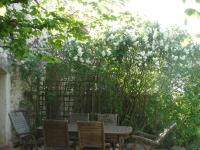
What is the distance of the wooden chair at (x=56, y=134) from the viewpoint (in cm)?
645

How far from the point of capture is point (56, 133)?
6.51 m

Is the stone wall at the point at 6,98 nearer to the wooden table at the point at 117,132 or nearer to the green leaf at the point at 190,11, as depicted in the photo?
the wooden table at the point at 117,132

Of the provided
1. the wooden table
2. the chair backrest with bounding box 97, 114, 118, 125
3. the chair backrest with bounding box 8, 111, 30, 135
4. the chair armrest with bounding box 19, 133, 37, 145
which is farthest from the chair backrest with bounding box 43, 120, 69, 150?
the chair backrest with bounding box 97, 114, 118, 125

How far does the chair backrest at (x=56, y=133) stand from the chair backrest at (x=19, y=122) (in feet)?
3.51

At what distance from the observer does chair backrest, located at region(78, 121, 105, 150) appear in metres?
6.25

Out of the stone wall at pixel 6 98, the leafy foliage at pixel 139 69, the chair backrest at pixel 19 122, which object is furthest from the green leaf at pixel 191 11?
the stone wall at pixel 6 98

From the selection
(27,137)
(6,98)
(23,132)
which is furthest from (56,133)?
(6,98)

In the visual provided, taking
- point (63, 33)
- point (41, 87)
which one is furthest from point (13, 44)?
point (41, 87)

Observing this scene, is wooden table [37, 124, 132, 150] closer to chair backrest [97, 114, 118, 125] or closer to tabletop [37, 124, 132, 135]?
tabletop [37, 124, 132, 135]

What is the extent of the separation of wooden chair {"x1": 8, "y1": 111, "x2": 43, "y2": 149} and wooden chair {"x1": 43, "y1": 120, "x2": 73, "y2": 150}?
0.78 meters

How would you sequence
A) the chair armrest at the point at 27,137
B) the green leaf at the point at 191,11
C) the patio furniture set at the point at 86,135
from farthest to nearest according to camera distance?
1. the chair armrest at the point at 27,137
2. the patio furniture set at the point at 86,135
3. the green leaf at the point at 191,11

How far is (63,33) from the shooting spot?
5598 mm

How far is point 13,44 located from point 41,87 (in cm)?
496

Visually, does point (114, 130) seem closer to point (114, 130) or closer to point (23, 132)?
point (114, 130)
